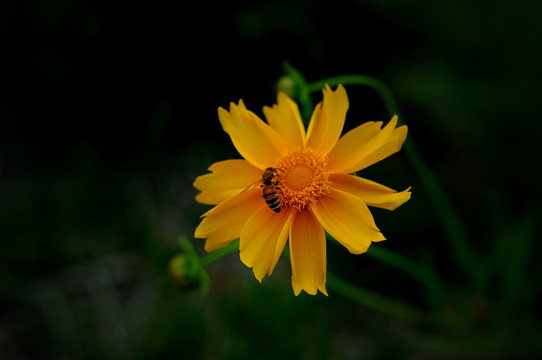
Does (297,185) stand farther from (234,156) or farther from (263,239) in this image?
(234,156)

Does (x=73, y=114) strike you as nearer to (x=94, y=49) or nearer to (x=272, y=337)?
(x=94, y=49)

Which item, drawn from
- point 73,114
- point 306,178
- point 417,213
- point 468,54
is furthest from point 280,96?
point 73,114

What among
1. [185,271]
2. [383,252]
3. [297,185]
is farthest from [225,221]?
[383,252]

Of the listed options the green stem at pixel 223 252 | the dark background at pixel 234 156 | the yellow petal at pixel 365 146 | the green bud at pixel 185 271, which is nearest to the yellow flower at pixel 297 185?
the yellow petal at pixel 365 146

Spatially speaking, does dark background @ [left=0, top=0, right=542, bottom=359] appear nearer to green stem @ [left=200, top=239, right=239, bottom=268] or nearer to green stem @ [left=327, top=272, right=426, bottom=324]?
green stem @ [left=327, top=272, right=426, bottom=324]

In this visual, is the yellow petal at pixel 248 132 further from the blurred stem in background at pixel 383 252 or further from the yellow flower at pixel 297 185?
the blurred stem in background at pixel 383 252
